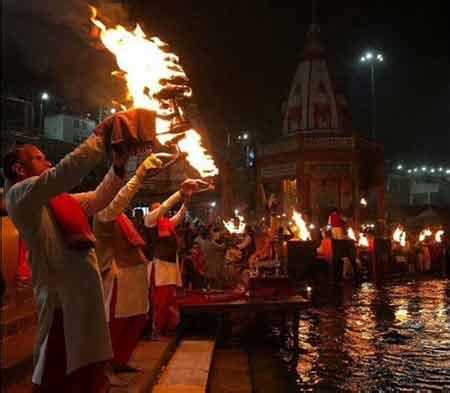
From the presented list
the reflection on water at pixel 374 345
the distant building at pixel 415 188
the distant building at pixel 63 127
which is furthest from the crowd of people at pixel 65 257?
the distant building at pixel 415 188

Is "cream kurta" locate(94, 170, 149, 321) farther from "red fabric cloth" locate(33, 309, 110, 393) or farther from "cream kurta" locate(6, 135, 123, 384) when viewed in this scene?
"red fabric cloth" locate(33, 309, 110, 393)

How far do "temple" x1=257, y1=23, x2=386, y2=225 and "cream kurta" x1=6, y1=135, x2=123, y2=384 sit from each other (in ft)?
78.6

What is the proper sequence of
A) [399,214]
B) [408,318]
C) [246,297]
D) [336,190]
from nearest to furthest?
[246,297]
[408,318]
[336,190]
[399,214]

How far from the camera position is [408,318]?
36.2 ft

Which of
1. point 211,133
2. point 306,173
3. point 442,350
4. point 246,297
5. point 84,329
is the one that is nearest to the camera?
point 84,329

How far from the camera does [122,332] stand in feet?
17.5

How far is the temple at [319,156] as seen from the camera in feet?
90.4

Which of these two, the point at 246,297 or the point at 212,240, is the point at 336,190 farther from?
the point at 246,297

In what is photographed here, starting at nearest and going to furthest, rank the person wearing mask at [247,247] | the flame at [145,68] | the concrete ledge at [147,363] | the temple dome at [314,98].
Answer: the flame at [145,68] → the concrete ledge at [147,363] → the person wearing mask at [247,247] → the temple dome at [314,98]

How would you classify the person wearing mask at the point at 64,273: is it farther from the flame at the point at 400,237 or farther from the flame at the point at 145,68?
the flame at the point at 400,237

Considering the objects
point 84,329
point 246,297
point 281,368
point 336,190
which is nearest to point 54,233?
point 84,329

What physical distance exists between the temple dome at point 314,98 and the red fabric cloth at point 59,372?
96.0 feet

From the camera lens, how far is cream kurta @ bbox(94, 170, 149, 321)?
17.1 feet

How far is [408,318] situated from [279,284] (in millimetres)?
3882
